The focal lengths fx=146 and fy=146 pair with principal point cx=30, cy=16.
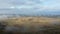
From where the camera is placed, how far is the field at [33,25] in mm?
602

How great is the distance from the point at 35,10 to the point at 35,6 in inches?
1.3

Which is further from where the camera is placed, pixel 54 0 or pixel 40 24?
pixel 54 0

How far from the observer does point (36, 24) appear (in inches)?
23.8

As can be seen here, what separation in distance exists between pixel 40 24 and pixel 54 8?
129 millimetres

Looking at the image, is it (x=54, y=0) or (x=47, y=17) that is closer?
(x=47, y=17)

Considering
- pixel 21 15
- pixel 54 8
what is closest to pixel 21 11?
pixel 21 15

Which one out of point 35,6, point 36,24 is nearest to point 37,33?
point 36,24

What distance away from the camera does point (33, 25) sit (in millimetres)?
604

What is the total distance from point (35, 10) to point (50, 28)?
0.40 ft

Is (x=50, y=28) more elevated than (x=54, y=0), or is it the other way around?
(x=54, y=0)

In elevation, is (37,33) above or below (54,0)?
below

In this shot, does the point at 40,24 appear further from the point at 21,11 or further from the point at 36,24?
the point at 21,11

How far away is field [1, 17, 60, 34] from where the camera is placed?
1.98 feet

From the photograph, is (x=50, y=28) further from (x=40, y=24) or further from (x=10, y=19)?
(x=10, y=19)
